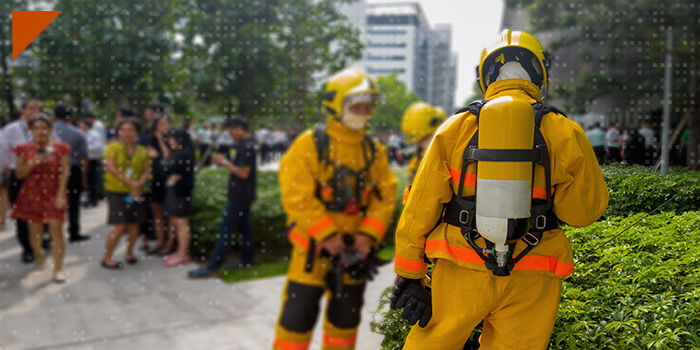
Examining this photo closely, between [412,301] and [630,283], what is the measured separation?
625 millimetres

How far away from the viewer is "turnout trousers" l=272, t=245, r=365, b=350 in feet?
10.5

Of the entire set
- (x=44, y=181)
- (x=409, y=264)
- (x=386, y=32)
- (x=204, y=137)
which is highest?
(x=386, y=32)

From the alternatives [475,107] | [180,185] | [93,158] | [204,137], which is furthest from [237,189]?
[204,137]

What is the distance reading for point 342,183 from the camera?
320cm

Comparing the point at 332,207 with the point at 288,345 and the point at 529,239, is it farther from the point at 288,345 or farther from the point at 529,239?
the point at 529,239

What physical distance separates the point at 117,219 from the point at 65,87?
3509mm

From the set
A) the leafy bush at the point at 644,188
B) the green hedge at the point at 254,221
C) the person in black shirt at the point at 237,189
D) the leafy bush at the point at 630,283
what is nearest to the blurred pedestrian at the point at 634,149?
the leafy bush at the point at 644,188

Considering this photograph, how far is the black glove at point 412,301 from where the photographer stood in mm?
1392

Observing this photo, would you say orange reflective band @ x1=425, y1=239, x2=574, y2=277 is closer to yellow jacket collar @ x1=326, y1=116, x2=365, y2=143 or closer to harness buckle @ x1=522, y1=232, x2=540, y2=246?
harness buckle @ x1=522, y1=232, x2=540, y2=246

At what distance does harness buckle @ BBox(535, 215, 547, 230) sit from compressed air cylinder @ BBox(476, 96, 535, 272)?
0.11 m

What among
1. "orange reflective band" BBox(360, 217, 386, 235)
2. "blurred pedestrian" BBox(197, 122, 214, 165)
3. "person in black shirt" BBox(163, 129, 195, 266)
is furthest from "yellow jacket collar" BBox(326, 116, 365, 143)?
"blurred pedestrian" BBox(197, 122, 214, 165)

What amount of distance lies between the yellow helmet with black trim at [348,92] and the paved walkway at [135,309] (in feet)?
4.77

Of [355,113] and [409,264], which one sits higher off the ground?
[355,113]

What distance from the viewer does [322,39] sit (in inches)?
309
